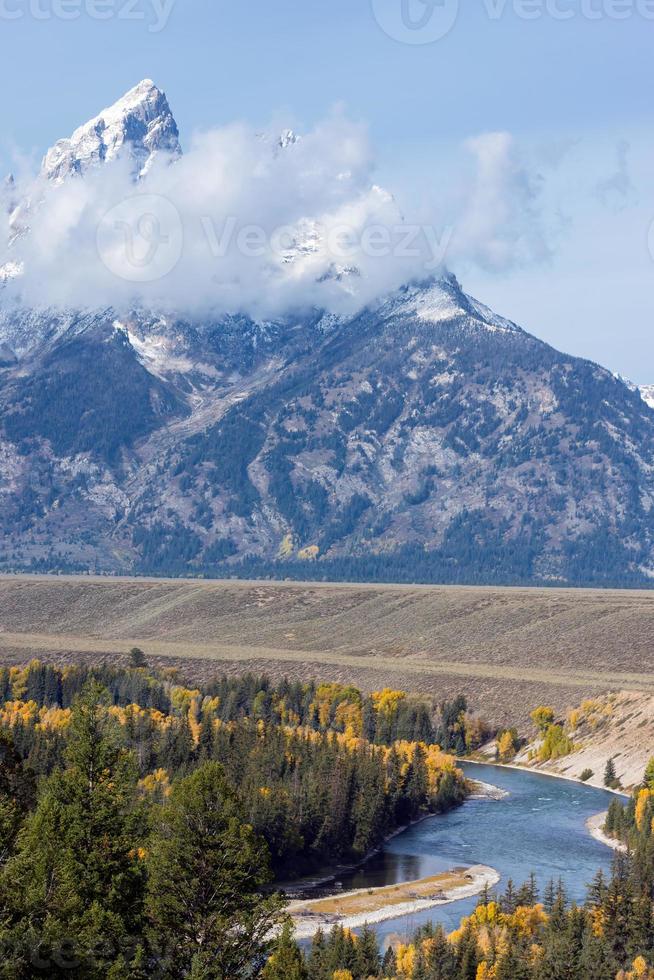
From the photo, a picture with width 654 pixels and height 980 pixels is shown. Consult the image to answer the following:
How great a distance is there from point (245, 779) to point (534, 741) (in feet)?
248

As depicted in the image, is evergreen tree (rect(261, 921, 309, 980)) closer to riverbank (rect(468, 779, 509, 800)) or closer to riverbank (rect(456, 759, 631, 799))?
riverbank (rect(468, 779, 509, 800))

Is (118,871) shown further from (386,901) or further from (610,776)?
(610,776)

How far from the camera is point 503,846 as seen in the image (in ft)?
412

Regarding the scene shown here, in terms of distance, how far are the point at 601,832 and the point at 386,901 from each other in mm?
32408

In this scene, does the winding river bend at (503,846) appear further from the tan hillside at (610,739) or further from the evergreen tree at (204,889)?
the evergreen tree at (204,889)

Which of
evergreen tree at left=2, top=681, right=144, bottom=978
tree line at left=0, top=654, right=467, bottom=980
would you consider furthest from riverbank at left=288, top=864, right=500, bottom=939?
evergreen tree at left=2, top=681, right=144, bottom=978

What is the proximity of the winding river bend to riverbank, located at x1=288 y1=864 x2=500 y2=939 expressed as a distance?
1349 millimetres

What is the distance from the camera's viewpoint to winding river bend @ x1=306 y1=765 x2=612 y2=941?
109250 millimetres

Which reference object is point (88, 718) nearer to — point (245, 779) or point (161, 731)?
point (245, 779)

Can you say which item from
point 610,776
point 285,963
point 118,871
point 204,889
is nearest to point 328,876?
point 610,776

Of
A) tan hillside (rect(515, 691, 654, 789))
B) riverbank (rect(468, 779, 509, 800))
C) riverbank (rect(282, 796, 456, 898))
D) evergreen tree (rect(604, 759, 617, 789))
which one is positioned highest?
tan hillside (rect(515, 691, 654, 789))

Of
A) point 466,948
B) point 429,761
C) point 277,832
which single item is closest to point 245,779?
point 277,832

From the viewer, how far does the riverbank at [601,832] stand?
405 ft

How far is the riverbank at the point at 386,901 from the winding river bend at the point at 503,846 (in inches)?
53.1
